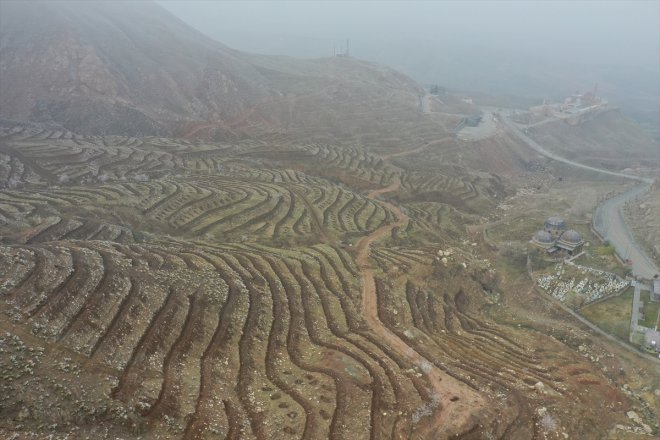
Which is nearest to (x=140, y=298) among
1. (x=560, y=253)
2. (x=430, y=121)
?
(x=560, y=253)

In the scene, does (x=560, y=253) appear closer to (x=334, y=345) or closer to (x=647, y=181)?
(x=334, y=345)

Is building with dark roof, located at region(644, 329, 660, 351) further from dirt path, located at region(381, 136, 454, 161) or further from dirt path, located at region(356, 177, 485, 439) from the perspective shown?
dirt path, located at region(381, 136, 454, 161)

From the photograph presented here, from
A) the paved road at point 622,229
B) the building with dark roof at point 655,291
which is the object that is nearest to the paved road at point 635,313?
the building with dark roof at point 655,291

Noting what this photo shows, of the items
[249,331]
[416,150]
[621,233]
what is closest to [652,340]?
[621,233]

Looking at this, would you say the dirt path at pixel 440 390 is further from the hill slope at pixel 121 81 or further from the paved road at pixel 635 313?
the hill slope at pixel 121 81

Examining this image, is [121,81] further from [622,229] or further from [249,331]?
[622,229]

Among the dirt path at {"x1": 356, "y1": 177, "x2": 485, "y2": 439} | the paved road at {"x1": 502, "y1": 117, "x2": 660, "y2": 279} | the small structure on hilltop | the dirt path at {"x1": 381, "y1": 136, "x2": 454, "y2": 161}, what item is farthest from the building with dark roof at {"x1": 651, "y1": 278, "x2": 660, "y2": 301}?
the dirt path at {"x1": 381, "y1": 136, "x2": 454, "y2": 161}

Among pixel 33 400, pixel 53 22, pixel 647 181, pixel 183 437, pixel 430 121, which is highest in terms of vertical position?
pixel 53 22

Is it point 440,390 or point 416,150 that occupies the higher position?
point 416,150
